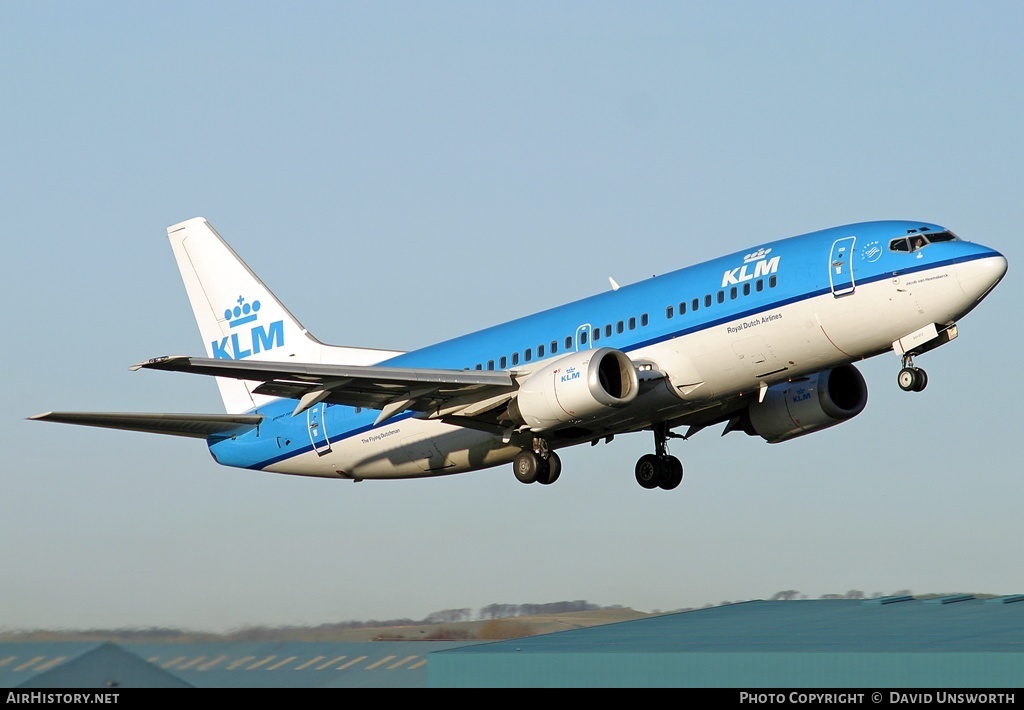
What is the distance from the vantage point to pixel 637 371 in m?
35.1

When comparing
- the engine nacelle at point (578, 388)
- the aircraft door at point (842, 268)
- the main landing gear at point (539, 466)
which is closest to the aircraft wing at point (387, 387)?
the engine nacelle at point (578, 388)

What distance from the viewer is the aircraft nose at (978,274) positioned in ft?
106

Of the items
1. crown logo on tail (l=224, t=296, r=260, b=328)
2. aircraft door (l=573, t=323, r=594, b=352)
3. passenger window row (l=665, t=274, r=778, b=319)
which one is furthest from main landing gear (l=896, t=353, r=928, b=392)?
crown logo on tail (l=224, t=296, r=260, b=328)

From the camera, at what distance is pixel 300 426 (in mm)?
42250

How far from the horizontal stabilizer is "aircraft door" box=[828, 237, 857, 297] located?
1847 cm

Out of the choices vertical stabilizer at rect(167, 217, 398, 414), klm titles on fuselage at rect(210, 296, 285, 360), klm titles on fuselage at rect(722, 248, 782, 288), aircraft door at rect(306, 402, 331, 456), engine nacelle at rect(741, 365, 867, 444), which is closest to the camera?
klm titles on fuselage at rect(722, 248, 782, 288)

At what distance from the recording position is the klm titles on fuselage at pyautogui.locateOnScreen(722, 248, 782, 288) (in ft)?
112

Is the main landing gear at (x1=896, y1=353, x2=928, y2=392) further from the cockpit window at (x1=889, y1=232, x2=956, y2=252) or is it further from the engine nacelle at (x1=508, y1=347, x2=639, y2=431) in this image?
the engine nacelle at (x1=508, y1=347, x2=639, y2=431)

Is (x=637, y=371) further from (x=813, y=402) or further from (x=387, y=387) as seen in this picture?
(x=813, y=402)

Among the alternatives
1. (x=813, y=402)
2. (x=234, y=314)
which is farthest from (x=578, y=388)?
(x=234, y=314)

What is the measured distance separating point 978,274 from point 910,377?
112 inches

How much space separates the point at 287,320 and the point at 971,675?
77.6 feet

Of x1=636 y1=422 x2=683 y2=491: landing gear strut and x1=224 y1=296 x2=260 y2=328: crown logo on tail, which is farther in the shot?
x1=224 y1=296 x2=260 y2=328: crown logo on tail
